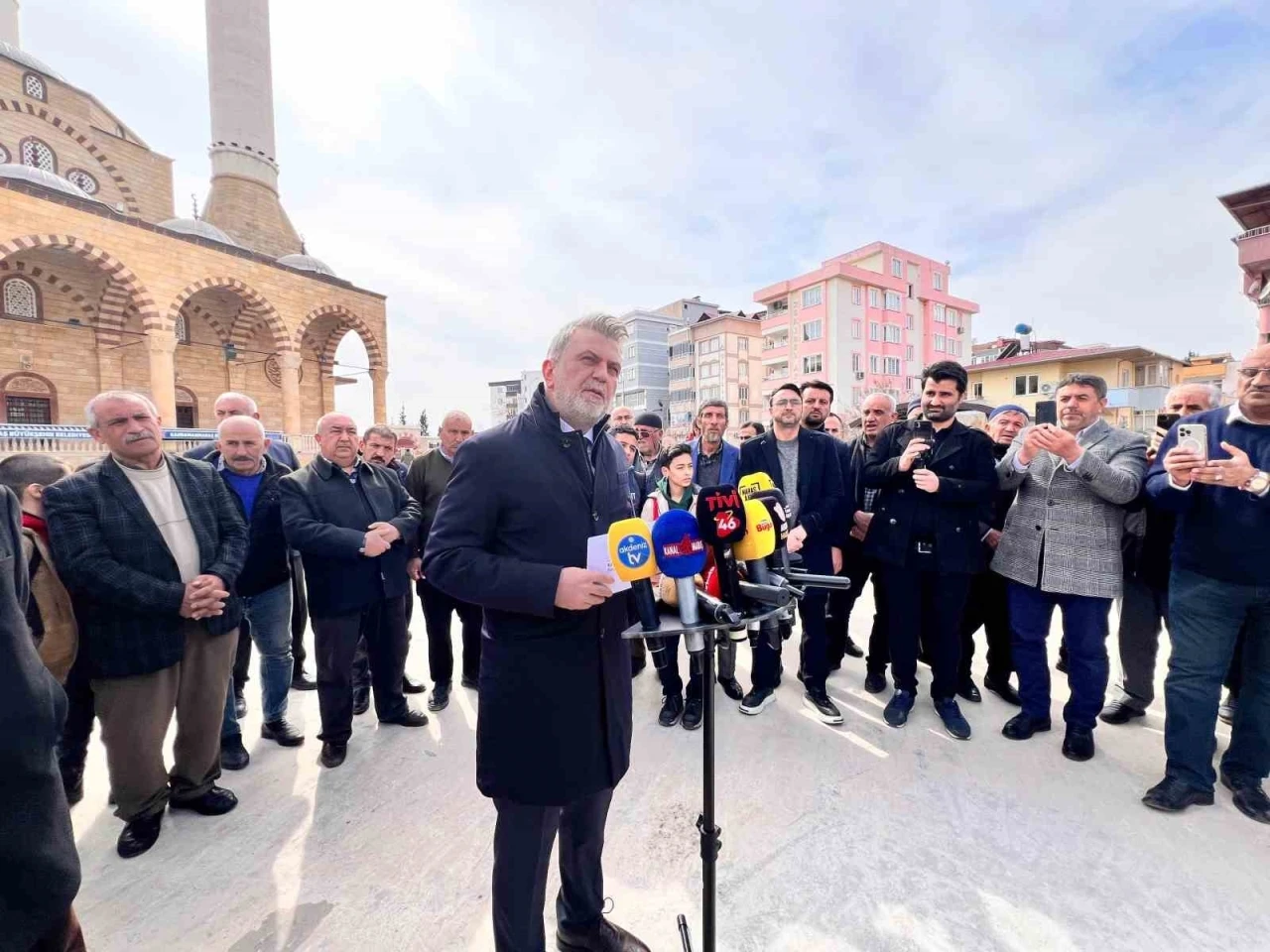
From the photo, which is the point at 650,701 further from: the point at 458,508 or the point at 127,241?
the point at 127,241

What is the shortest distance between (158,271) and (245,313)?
14.7 feet

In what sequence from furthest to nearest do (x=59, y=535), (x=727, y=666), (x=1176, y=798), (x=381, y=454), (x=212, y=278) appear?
(x=212, y=278) < (x=381, y=454) < (x=727, y=666) < (x=1176, y=798) < (x=59, y=535)

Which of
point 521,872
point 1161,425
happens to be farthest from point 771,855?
point 1161,425

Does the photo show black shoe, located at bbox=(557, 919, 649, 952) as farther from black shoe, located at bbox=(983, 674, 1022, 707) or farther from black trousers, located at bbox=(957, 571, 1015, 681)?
black shoe, located at bbox=(983, 674, 1022, 707)

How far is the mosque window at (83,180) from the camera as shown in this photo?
62.2 feet

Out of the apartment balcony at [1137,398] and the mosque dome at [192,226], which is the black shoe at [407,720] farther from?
the apartment balcony at [1137,398]

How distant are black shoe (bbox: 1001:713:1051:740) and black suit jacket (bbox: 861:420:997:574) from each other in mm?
940

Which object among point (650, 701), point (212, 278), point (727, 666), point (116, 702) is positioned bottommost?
point (650, 701)

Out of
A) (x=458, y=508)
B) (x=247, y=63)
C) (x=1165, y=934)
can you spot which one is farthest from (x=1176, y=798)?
(x=247, y=63)

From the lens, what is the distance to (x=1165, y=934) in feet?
6.19

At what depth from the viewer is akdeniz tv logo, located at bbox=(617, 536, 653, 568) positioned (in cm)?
135

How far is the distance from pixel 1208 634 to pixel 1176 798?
0.79 metres

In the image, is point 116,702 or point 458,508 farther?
point 116,702

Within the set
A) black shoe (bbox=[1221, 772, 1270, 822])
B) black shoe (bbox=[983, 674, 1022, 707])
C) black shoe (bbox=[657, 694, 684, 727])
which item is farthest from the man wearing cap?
black shoe (bbox=[657, 694, 684, 727])
